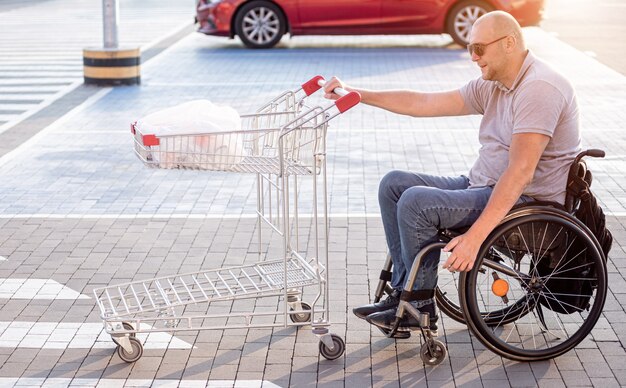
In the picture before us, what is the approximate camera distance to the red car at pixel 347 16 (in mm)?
18438

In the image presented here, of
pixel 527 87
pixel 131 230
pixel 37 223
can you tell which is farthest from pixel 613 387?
pixel 37 223

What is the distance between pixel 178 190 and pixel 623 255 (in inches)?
144

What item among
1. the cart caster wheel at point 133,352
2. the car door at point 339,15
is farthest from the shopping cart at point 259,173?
the car door at point 339,15

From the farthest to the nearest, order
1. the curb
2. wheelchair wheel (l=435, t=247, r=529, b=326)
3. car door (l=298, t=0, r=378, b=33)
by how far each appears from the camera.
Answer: car door (l=298, t=0, r=378, b=33) → the curb → wheelchair wheel (l=435, t=247, r=529, b=326)

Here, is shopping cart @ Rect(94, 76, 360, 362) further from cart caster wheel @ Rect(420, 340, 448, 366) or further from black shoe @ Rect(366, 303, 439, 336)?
cart caster wheel @ Rect(420, 340, 448, 366)

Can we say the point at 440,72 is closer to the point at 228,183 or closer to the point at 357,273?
the point at 228,183

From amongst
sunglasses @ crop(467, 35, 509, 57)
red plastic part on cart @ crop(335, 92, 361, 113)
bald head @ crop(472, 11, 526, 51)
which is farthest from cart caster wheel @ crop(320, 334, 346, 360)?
bald head @ crop(472, 11, 526, 51)

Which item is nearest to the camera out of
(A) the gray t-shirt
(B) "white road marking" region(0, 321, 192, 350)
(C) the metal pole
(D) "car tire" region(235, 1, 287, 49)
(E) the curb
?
(A) the gray t-shirt

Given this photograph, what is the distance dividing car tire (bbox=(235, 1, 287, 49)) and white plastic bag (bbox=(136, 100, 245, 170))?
13787 millimetres

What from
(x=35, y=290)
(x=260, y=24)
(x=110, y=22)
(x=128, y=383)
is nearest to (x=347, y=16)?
(x=260, y=24)

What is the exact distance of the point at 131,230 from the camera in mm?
7742

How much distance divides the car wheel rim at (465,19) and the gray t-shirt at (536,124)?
13.3 meters

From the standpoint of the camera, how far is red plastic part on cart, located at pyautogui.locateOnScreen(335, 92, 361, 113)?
5.01 m

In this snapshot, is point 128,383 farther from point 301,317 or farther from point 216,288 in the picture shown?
point 301,317
